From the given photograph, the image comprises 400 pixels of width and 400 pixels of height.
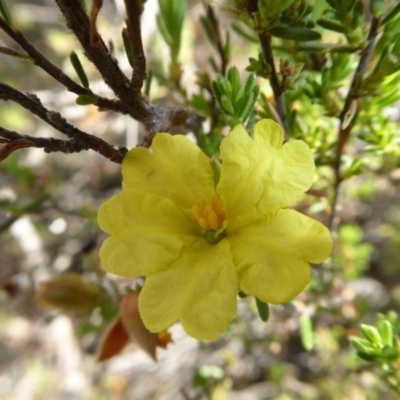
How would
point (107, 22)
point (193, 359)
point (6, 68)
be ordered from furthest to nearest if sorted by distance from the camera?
point (6, 68) → point (107, 22) → point (193, 359)

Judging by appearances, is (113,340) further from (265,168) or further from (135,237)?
(265,168)

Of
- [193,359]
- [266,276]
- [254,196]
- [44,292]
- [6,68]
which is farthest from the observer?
[6,68]

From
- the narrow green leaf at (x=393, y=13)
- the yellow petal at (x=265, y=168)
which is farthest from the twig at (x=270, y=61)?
the narrow green leaf at (x=393, y=13)

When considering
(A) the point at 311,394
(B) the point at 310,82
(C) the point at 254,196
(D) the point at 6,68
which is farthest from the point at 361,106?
(D) the point at 6,68

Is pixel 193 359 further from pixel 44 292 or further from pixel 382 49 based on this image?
pixel 382 49

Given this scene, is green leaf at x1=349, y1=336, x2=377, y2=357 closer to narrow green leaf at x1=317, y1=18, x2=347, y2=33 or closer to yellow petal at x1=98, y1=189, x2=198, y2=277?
yellow petal at x1=98, y1=189, x2=198, y2=277

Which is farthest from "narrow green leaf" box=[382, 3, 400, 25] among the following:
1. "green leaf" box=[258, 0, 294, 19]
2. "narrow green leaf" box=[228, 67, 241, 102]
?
"narrow green leaf" box=[228, 67, 241, 102]

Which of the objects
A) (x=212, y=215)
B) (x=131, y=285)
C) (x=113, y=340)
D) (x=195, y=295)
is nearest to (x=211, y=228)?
(x=212, y=215)

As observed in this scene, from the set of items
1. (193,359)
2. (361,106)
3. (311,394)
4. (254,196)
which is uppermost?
(361,106)
